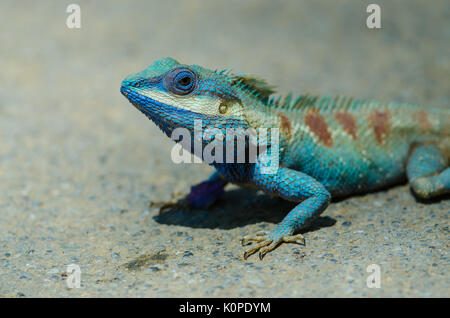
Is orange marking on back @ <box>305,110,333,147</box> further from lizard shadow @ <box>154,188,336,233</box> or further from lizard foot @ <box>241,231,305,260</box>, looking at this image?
lizard foot @ <box>241,231,305,260</box>

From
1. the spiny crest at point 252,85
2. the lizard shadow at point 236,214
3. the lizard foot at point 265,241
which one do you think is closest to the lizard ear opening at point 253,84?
the spiny crest at point 252,85

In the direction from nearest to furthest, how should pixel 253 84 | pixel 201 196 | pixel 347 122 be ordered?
1. pixel 253 84
2. pixel 347 122
3. pixel 201 196

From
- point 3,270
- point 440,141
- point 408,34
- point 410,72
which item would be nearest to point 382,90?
point 410,72

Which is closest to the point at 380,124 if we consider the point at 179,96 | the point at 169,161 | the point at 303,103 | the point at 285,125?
the point at 303,103

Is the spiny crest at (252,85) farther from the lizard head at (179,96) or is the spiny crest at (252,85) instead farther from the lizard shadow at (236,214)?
the lizard shadow at (236,214)

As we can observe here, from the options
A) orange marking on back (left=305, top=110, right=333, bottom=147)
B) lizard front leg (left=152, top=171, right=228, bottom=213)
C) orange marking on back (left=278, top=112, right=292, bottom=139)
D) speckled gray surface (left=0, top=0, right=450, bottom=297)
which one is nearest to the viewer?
speckled gray surface (left=0, top=0, right=450, bottom=297)

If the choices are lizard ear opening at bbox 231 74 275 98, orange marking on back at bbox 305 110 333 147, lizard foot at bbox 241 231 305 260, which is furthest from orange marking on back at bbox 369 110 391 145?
lizard foot at bbox 241 231 305 260

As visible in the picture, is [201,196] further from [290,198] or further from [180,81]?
[180,81]
